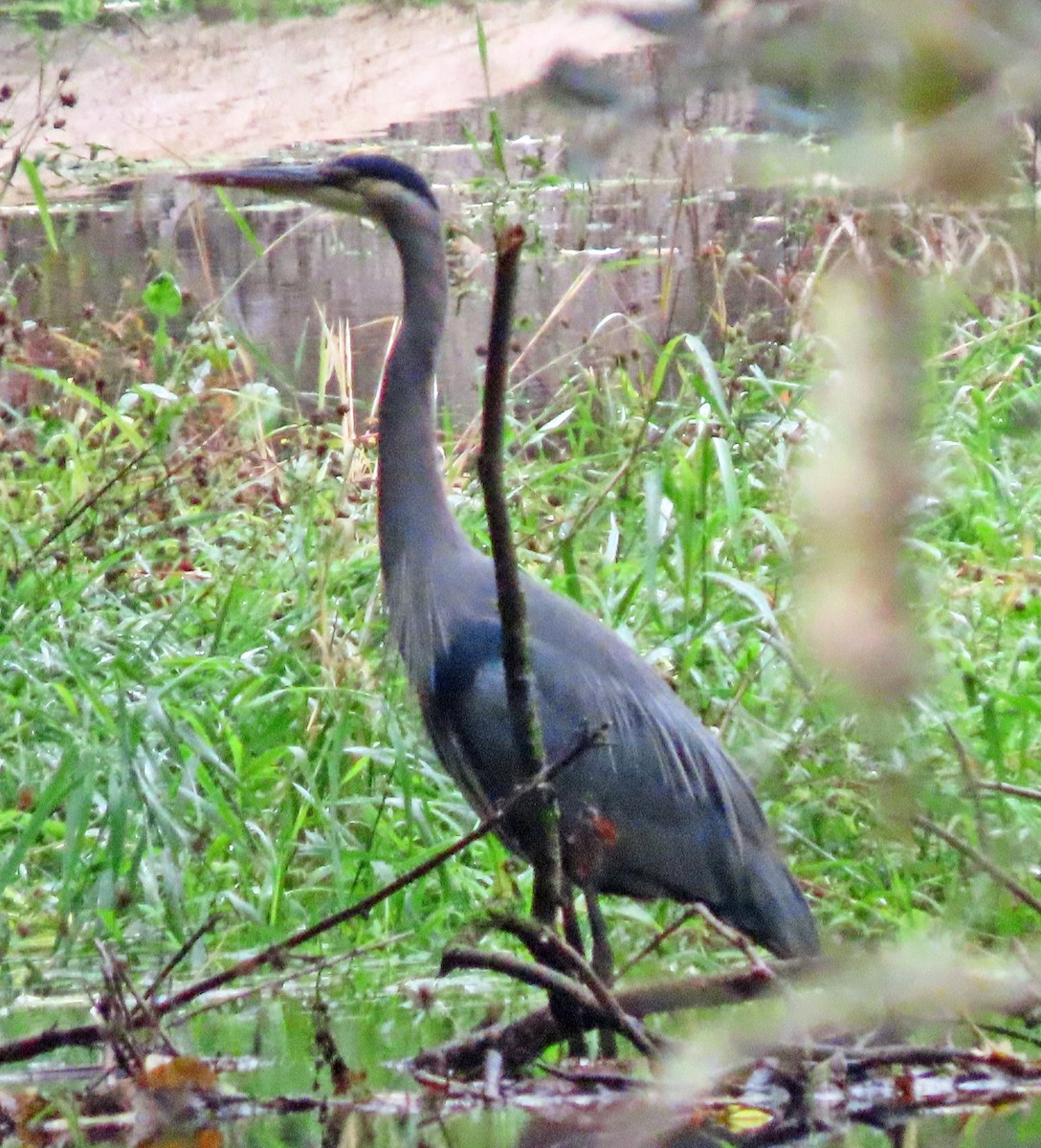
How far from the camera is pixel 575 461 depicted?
5.06 m

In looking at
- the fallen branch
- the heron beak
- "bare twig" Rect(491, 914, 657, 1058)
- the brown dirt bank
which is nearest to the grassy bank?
the fallen branch

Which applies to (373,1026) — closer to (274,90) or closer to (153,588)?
(153,588)

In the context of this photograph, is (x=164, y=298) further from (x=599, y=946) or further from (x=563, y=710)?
(x=599, y=946)

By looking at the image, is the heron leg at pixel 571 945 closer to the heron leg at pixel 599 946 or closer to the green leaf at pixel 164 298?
the heron leg at pixel 599 946

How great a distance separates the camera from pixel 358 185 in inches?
158

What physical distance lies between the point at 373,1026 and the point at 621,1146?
84 centimetres

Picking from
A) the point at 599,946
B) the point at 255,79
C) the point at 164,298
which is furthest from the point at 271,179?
the point at 255,79

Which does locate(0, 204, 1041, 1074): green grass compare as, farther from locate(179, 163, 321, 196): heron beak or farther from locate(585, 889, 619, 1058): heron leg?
locate(179, 163, 321, 196): heron beak

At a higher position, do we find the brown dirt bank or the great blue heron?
the brown dirt bank

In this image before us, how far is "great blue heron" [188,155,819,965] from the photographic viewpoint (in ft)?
12.0

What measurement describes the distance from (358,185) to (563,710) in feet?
3.63

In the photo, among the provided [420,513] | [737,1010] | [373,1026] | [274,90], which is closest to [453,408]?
[420,513]

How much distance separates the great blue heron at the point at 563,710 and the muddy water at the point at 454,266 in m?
1.59

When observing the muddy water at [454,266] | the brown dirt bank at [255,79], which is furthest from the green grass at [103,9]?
the brown dirt bank at [255,79]
